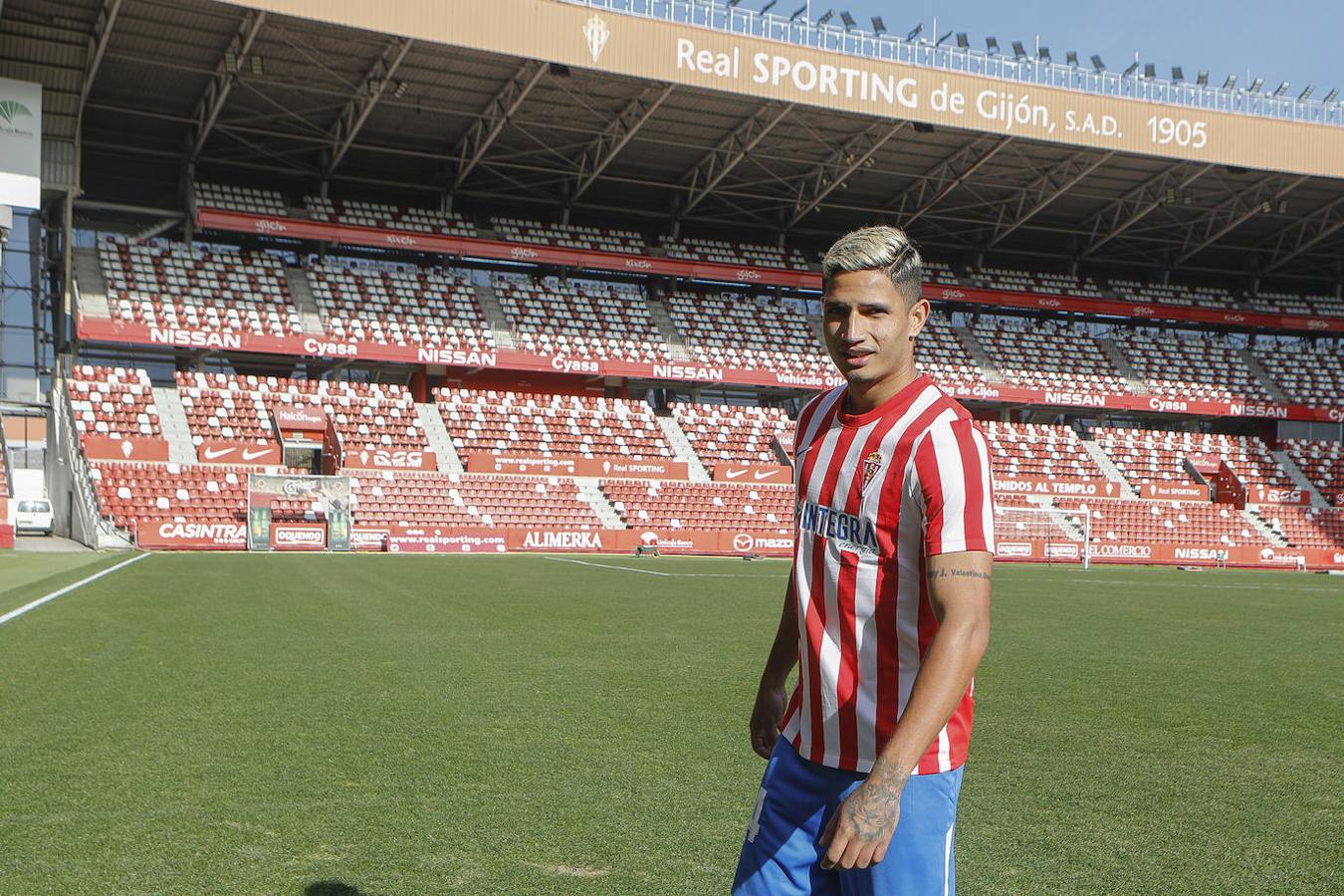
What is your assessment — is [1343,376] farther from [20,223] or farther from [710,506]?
[20,223]

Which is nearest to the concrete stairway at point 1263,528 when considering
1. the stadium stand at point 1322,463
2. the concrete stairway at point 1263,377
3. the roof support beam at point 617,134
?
the stadium stand at point 1322,463

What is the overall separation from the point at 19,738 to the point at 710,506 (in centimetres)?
2866

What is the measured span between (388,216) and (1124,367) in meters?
28.4

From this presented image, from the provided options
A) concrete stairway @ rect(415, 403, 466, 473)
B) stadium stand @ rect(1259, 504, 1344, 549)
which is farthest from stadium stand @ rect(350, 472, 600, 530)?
stadium stand @ rect(1259, 504, 1344, 549)

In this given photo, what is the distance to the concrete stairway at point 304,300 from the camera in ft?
116

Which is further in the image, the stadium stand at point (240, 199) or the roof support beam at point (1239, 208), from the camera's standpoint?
the roof support beam at point (1239, 208)

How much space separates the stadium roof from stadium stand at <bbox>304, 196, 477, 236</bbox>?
794mm

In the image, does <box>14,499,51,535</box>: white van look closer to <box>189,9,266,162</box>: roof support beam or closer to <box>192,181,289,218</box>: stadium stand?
<box>192,181,289,218</box>: stadium stand

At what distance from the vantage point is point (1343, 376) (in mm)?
47281

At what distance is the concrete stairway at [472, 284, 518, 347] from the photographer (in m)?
37.8

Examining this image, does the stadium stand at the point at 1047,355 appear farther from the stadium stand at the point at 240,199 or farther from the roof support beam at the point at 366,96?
the stadium stand at the point at 240,199

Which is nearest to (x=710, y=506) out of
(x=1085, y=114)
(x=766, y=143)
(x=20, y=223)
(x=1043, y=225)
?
(x=766, y=143)

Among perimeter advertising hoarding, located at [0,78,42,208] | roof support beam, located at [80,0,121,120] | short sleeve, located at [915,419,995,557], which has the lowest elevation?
short sleeve, located at [915,419,995,557]

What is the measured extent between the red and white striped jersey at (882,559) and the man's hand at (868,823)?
0.14m
